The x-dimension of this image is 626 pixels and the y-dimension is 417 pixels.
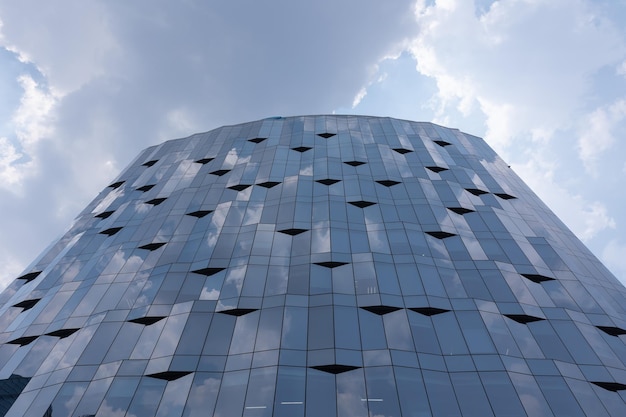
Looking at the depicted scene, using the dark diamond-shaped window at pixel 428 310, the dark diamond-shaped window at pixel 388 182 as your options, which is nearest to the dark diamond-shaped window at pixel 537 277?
the dark diamond-shaped window at pixel 428 310

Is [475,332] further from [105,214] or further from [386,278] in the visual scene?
[105,214]

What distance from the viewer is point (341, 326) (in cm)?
2472

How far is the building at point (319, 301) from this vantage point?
2184 centimetres

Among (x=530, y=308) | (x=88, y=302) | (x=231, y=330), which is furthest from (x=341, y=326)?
(x=88, y=302)

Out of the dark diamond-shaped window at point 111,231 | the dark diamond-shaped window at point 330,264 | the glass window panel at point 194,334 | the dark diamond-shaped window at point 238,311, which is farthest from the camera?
the dark diamond-shaped window at point 111,231

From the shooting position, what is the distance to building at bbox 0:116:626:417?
2184 cm

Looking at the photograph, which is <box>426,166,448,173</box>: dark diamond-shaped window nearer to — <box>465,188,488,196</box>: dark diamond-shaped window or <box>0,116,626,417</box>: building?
<box>0,116,626,417</box>: building

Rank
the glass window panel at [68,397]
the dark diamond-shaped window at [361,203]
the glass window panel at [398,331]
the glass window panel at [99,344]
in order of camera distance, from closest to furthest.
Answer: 1. the glass window panel at [68,397]
2. the glass window panel at [398,331]
3. the glass window panel at [99,344]
4. the dark diamond-shaped window at [361,203]

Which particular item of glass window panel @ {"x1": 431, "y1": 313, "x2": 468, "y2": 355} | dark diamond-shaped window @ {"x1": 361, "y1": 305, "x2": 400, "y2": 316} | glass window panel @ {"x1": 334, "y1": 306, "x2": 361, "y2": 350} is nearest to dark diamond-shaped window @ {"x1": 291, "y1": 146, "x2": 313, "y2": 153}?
glass window panel @ {"x1": 334, "y1": 306, "x2": 361, "y2": 350}

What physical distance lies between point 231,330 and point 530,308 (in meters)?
20.2

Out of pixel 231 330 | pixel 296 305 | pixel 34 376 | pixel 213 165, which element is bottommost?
pixel 34 376

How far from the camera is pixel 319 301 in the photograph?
26484mm

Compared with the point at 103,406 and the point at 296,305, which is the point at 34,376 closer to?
the point at 103,406

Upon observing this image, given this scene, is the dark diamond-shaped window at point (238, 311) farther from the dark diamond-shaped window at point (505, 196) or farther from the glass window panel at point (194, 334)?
the dark diamond-shaped window at point (505, 196)
